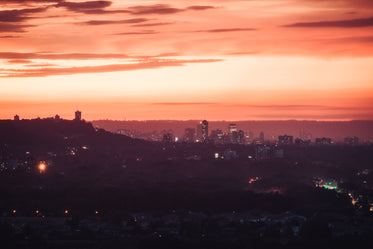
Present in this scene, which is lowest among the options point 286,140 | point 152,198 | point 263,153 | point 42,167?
point 152,198

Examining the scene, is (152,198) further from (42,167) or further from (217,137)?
(217,137)

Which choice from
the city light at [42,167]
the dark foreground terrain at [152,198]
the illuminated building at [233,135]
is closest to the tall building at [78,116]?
the dark foreground terrain at [152,198]

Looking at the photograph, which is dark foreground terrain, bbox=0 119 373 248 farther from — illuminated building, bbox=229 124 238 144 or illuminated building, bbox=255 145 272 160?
illuminated building, bbox=229 124 238 144

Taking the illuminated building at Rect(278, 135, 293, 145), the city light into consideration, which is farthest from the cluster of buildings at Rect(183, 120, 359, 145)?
the city light

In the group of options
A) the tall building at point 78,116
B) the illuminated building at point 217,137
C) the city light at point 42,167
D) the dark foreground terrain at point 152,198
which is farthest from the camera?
the illuminated building at point 217,137

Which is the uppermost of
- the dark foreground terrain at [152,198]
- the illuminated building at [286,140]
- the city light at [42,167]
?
the illuminated building at [286,140]

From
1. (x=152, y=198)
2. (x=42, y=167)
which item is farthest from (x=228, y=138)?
(x=152, y=198)

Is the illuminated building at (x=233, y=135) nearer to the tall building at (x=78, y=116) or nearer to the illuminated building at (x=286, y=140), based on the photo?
the illuminated building at (x=286, y=140)

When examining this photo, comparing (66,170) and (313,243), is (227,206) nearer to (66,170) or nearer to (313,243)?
(313,243)

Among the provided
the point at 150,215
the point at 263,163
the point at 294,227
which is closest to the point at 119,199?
the point at 150,215
